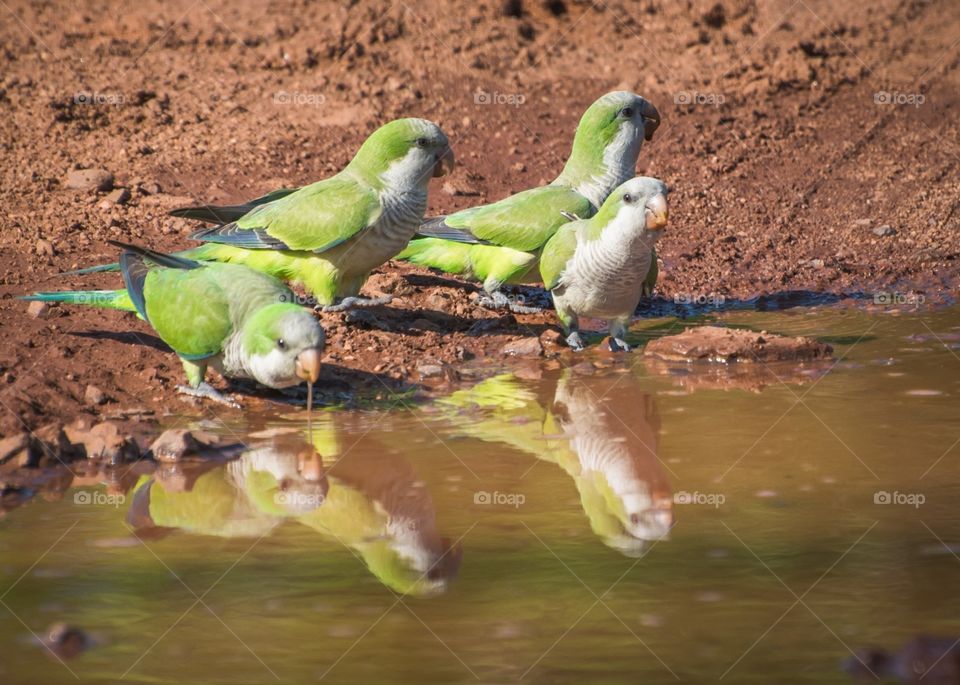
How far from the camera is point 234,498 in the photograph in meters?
5.47

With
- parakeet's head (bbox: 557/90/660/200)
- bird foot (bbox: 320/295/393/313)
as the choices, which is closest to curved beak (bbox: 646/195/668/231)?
parakeet's head (bbox: 557/90/660/200)

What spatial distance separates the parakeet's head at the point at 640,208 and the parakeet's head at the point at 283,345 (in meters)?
1.85

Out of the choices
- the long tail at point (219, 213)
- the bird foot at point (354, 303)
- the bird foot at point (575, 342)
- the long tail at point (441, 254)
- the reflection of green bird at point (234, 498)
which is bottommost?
the bird foot at point (575, 342)

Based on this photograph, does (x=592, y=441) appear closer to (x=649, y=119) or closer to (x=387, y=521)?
(x=387, y=521)

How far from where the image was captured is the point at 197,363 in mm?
6648

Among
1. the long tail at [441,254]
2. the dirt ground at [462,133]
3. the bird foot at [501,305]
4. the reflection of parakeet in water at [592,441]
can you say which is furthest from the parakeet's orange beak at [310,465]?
the long tail at [441,254]

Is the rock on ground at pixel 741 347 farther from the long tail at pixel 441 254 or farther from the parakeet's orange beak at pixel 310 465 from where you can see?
the parakeet's orange beak at pixel 310 465

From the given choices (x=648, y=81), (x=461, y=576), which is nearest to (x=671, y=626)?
(x=461, y=576)

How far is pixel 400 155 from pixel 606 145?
139 centimetres

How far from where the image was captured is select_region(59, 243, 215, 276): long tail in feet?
24.8

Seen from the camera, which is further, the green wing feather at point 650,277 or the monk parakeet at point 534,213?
the monk parakeet at point 534,213

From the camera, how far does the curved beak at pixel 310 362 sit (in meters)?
6.04

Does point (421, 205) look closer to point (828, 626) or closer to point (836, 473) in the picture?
point (836, 473)

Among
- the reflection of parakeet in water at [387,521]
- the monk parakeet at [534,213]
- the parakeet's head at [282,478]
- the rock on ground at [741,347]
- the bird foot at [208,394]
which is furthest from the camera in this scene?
the monk parakeet at [534,213]
